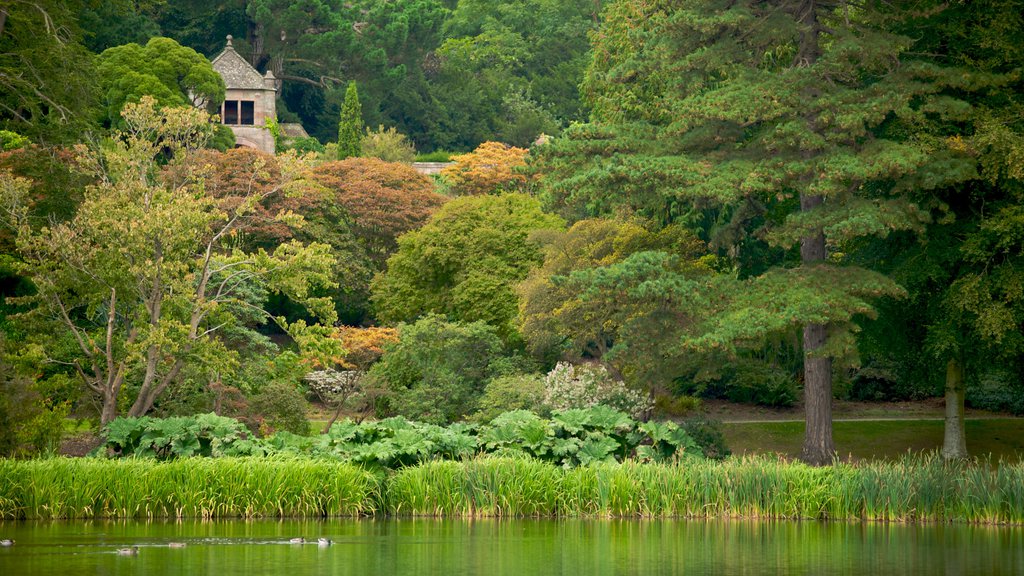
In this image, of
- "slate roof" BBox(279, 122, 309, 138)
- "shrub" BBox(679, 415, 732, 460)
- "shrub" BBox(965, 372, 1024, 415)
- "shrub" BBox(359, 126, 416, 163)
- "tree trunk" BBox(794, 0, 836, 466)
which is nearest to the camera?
"shrub" BBox(679, 415, 732, 460)

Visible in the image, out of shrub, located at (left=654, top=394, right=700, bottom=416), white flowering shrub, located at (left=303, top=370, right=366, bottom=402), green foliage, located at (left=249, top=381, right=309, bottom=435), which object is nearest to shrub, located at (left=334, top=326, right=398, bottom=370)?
white flowering shrub, located at (left=303, top=370, right=366, bottom=402)

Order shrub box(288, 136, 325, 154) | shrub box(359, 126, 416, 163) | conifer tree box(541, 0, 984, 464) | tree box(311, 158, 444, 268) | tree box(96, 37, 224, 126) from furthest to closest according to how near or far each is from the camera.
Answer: shrub box(288, 136, 325, 154) < shrub box(359, 126, 416, 163) < tree box(96, 37, 224, 126) < tree box(311, 158, 444, 268) < conifer tree box(541, 0, 984, 464)

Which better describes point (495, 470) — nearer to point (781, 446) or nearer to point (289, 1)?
point (781, 446)

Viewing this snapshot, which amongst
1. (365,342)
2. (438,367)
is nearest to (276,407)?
(438,367)

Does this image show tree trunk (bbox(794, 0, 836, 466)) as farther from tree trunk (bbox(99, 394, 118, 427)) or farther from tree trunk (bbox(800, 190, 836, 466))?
tree trunk (bbox(99, 394, 118, 427))

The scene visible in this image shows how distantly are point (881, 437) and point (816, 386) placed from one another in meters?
4.27

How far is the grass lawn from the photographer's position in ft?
101

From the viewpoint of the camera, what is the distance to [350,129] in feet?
193

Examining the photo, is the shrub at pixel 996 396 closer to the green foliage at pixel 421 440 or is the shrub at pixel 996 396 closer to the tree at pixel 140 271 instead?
the green foliage at pixel 421 440

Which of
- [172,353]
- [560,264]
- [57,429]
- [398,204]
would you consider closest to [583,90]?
[560,264]

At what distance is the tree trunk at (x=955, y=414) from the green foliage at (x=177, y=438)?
15105 mm

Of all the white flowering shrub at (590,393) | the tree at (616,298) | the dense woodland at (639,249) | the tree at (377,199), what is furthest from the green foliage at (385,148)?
the white flowering shrub at (590,393)

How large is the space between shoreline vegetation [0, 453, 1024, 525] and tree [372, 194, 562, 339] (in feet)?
50.3

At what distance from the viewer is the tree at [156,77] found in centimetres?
5141
